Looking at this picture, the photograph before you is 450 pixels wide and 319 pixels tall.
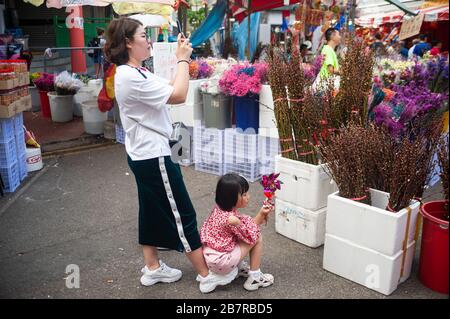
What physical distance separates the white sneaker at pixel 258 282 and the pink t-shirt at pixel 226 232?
0.26 metres

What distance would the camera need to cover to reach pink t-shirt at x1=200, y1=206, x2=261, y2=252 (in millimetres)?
2561

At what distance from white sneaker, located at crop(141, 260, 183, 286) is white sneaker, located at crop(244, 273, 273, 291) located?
478mm

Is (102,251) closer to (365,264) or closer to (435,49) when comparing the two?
(365,264)

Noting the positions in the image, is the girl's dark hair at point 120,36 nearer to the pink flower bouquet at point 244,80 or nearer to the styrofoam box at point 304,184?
the styrofoam box at point 304,184

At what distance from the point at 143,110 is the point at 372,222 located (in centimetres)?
155

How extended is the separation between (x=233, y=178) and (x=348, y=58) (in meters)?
1.34

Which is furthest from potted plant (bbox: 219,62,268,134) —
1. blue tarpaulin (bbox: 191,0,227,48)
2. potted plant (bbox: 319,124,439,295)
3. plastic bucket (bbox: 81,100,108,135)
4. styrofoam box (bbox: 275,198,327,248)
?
blue tarpaulin (bbox: 191,0,227,48)

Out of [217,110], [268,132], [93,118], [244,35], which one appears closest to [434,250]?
[268,132]

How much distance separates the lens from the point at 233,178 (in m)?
2.56

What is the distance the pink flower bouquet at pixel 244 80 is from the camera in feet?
14.8

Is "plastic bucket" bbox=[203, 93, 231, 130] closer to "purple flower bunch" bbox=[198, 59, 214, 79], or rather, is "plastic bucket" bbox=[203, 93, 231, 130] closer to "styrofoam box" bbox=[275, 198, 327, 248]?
"purple flower bunch" bbox=[198, 59, 214, 79]

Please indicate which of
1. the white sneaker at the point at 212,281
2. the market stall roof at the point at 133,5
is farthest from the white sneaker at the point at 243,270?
the market stall roof at the point at 133,5

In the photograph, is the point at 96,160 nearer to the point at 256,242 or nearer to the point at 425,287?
the point at 256,242

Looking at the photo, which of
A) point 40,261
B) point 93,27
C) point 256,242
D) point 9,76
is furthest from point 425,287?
point 93,27
